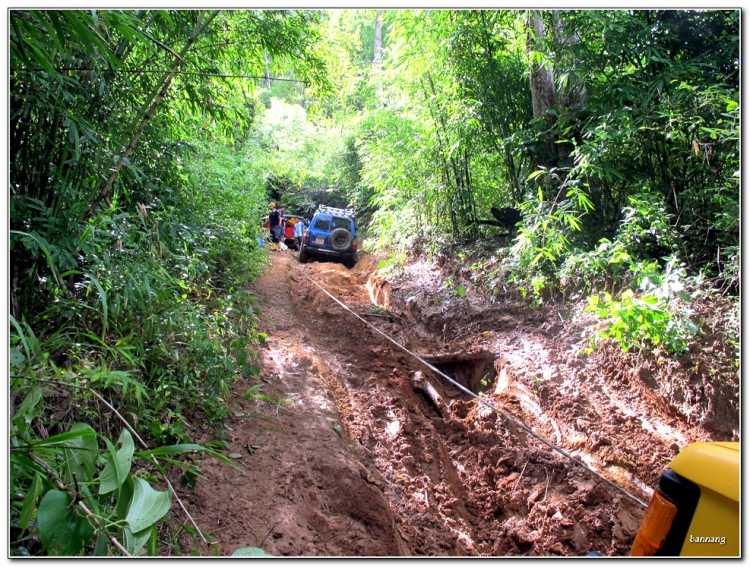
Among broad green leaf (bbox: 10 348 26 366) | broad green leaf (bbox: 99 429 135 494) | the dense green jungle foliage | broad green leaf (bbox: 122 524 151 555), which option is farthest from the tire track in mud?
broad green leaf (bbox: 10 348 26 366)

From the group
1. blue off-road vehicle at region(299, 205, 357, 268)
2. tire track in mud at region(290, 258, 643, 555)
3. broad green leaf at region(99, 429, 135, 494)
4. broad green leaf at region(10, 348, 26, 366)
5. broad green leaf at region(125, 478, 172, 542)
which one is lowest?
tire track in mud at region(290, 258, 643, 555)

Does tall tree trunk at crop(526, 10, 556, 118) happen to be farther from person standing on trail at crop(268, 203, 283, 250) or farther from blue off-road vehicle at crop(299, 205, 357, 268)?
person standing on trail at crop(268, 203, 283, 250)

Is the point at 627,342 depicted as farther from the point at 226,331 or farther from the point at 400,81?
the point at 400,81

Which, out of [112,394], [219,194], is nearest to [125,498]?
[112,394]

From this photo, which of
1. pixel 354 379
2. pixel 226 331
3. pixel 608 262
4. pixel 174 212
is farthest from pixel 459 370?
pixel 174 212

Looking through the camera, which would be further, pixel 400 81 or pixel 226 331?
pixel 400 81

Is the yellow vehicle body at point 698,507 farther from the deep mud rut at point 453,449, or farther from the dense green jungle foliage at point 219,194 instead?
the deep mud rut at point 453,449

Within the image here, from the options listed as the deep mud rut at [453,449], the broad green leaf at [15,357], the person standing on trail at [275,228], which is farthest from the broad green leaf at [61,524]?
the person standing on trail at [275,228]

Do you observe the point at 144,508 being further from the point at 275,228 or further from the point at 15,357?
the point at 275,228

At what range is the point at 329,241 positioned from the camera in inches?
485

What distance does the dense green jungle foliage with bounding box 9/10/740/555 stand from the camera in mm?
1547

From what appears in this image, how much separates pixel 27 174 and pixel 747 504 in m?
3.02

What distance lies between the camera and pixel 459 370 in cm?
483

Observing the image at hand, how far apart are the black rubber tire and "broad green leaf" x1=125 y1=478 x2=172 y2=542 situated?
37.1 feet
